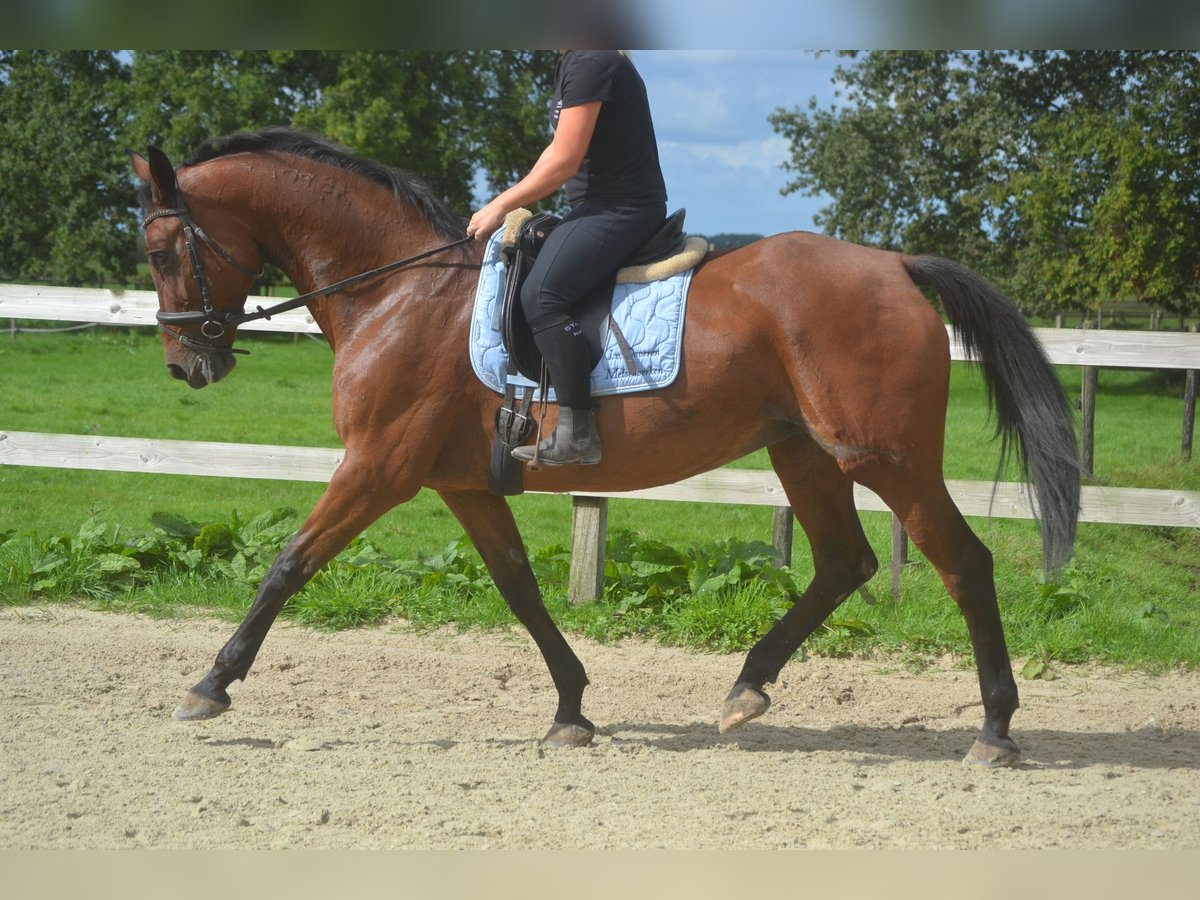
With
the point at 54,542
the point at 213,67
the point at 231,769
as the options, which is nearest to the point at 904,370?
the point at 231,769

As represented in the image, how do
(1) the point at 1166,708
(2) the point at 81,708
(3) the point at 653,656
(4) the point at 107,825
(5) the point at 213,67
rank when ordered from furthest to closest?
(5) the point at 213,67
(3) the point at 653,656
(1) the point at 1166,708
(2) the point at 81,708
(4) the point at 107,825

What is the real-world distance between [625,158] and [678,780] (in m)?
2.33

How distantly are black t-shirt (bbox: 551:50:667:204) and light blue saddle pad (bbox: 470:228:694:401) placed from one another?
1.19 ft

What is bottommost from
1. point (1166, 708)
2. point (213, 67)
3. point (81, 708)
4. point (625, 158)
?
point (81, 708)

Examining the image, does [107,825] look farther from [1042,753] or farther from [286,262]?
[1042,753]

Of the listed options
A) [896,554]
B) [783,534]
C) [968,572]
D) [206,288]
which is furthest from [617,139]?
[896,554]

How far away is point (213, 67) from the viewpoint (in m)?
27.3

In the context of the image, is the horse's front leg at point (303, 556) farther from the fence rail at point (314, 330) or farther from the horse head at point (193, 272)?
the fence rail at point (314, 330)

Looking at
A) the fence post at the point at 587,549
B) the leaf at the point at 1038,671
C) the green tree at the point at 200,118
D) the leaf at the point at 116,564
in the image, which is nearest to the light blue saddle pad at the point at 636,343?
the fence post at the point at 587,549

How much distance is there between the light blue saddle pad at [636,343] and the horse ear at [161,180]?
4.48ft

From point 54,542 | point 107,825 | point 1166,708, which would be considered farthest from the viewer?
point 54,542

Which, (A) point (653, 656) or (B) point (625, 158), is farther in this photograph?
(A) point (653, 656)

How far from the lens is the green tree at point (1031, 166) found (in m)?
18.5

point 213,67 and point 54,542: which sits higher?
point 213,67
